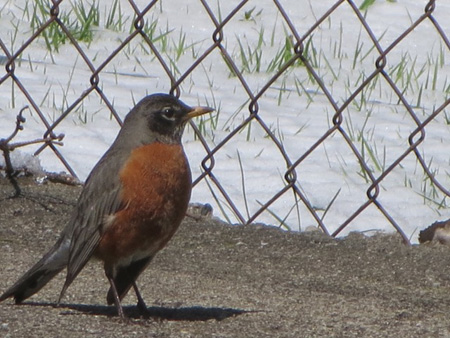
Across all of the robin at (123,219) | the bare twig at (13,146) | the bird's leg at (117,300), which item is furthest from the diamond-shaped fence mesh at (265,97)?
the bird's leg at (117,300)

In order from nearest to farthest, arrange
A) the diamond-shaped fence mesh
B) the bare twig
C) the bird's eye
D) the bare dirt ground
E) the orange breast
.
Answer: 1. the bare dirt ground
2. the orange breast
3. the bird's eye
4. the bare twig
5. the diamond-shaped fence mesh

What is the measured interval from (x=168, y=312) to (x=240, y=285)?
15.2 inches

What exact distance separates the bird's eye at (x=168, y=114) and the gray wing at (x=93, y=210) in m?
0.25

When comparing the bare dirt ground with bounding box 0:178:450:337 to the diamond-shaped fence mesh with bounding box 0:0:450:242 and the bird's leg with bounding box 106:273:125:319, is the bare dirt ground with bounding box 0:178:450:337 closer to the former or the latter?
the bird's leg with bounding box 106:273:125:319

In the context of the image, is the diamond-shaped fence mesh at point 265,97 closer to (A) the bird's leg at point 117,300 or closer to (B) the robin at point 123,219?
(B) the robin at point 123,219

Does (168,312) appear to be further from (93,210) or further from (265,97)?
(265,97)

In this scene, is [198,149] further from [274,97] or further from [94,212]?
[94,212]

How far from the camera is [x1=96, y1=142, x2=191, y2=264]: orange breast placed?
3496 mm

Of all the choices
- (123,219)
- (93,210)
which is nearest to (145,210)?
(123,219)

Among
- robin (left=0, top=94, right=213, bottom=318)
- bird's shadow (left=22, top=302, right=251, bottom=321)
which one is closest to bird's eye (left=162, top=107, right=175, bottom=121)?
robin (left=0, top=94, right=213, bottom=318)

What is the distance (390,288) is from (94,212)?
1.01 meters

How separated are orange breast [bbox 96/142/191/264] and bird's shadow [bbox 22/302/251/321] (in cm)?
16

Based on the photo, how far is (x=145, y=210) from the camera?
138 inches

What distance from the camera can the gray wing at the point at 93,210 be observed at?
354cm
